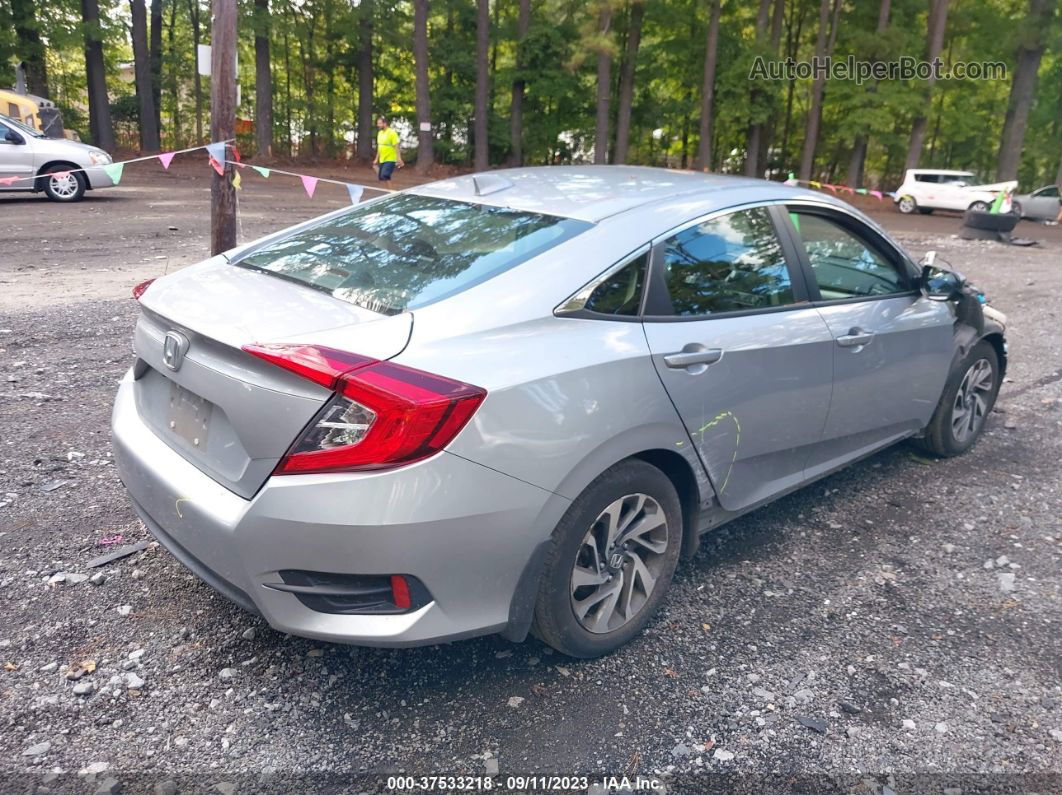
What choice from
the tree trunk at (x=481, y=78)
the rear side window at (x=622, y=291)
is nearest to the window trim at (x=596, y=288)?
the rear side window at (x=622, y=291)

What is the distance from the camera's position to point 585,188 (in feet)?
11.8

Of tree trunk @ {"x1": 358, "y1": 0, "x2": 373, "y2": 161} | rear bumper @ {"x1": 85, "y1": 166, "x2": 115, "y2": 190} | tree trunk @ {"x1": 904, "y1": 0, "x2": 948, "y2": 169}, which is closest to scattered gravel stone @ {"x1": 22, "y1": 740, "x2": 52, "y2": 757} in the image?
rear bumper @ {"x1": 85, "y1": 166, "x2": 115, "y2": 190}

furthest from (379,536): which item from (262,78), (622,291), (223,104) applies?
(262,78)

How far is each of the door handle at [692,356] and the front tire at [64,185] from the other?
51.4 feet

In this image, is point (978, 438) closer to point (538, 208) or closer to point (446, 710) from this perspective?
point (538, 208)

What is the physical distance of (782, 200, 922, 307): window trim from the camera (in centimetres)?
379

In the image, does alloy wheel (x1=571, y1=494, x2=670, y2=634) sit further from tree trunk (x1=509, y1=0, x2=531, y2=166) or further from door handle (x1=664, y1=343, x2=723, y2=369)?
tree trunk (x1=509, y1=0, x2=531, y2=166)

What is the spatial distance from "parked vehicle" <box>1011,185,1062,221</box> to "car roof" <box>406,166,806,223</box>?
26770mm

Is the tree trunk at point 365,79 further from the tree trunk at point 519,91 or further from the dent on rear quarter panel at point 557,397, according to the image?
the dent on rear quarter panel at point 557,397

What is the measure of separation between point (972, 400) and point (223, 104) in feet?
24.5

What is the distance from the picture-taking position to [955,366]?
191 inches

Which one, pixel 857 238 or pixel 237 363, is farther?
pixel 857 238

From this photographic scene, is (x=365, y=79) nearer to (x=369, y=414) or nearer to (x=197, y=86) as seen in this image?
(x=197, y=86)

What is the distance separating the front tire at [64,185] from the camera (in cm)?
1573
